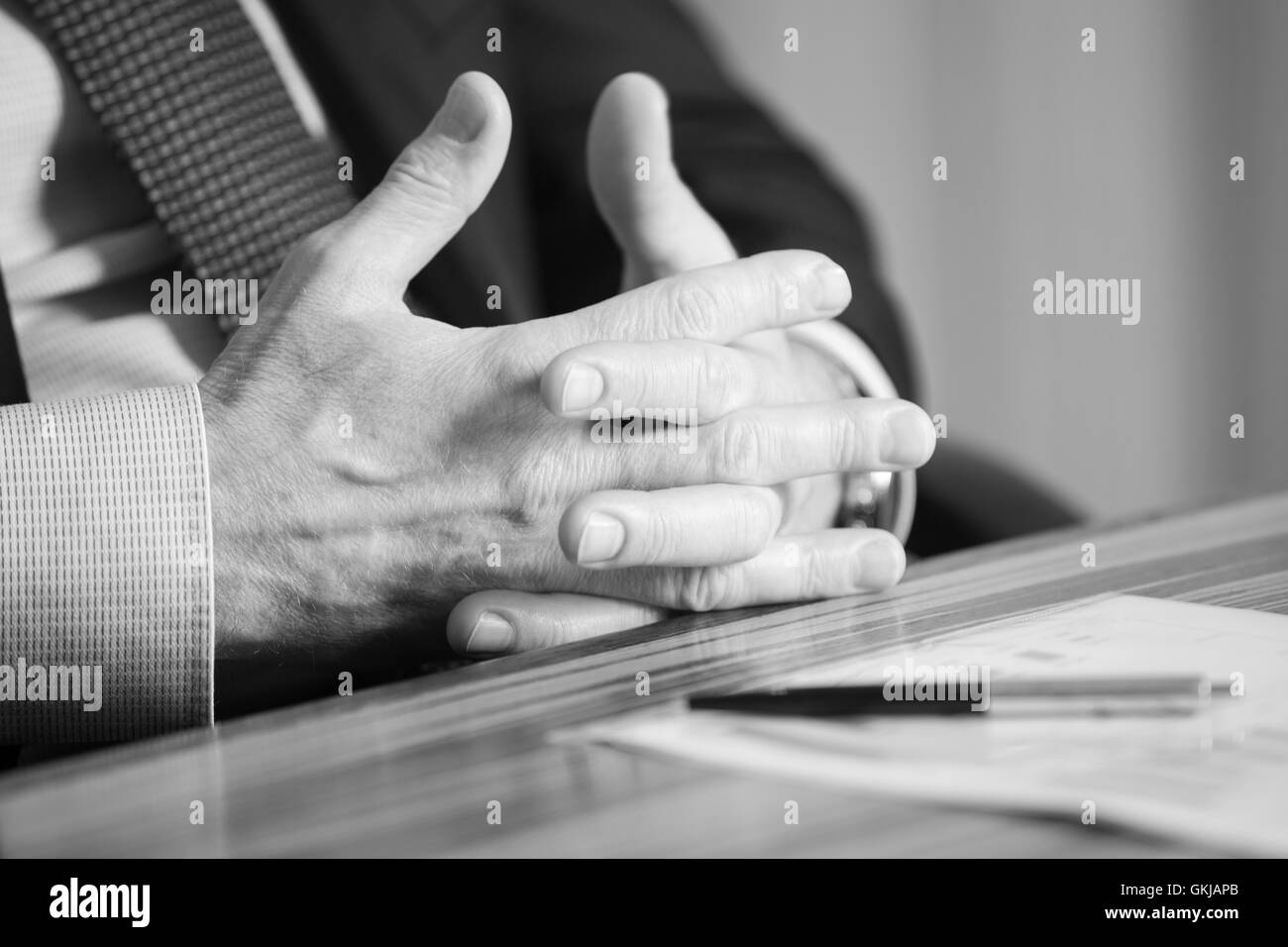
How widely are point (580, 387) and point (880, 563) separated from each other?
19cm

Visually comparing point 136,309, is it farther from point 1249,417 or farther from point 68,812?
point 1249,417

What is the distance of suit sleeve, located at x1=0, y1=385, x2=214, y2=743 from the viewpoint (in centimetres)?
50

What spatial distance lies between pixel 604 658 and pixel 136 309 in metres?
0.45

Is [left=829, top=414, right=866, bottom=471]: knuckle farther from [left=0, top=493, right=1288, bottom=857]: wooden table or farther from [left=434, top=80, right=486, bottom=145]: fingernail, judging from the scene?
[left=434, top=80, right=486, bottom=145]: fingernail

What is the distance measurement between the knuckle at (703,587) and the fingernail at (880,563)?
0.23 ft

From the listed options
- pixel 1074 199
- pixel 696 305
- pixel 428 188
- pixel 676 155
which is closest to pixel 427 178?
pixel 428 188

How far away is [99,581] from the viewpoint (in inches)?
19.9

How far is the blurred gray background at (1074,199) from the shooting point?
7.43 feet

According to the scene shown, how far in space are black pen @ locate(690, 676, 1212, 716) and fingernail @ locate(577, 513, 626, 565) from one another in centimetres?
14

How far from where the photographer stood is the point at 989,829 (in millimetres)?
282

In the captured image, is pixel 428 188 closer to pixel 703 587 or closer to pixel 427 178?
Result: pixel 427 178

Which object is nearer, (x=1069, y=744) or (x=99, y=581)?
(x=1069, y=744)

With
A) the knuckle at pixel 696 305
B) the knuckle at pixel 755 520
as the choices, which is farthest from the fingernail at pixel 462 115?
the knuckle at pixel 755 520
